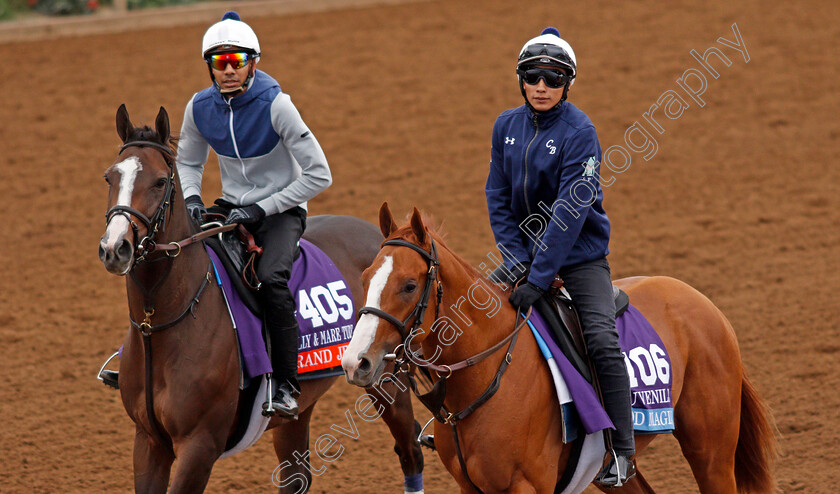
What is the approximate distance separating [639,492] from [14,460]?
15.4ft

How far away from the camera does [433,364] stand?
4461 millimetres

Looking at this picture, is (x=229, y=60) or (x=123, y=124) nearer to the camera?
(x=123, y=124)

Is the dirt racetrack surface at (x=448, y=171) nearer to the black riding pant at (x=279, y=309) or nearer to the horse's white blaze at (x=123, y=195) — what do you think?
the black riding pant at (x=279, y=309)

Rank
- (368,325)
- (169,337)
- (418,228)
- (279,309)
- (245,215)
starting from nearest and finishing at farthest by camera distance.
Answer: (368,325) < (418,228) < (169,337) < (279,309) < (245,215)

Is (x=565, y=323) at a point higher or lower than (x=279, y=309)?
lower

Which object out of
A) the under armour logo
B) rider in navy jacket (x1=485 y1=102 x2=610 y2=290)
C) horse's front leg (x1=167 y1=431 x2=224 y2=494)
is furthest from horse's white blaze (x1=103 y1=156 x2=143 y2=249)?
the under armour logo

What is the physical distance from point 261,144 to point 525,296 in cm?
208

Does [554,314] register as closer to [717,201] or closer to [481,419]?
[481,419]

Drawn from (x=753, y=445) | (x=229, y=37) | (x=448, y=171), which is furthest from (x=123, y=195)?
(x=448, y=171)

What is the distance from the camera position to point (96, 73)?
14.3 m

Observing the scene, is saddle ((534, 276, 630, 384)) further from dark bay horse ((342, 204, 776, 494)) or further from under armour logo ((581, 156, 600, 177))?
under armour logo ((581, 156, 600, 177))

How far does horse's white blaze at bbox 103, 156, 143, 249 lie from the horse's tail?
12.2 feet

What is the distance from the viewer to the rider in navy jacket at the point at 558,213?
480 cm

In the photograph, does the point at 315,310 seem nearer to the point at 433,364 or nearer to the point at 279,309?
the point at 279,309
